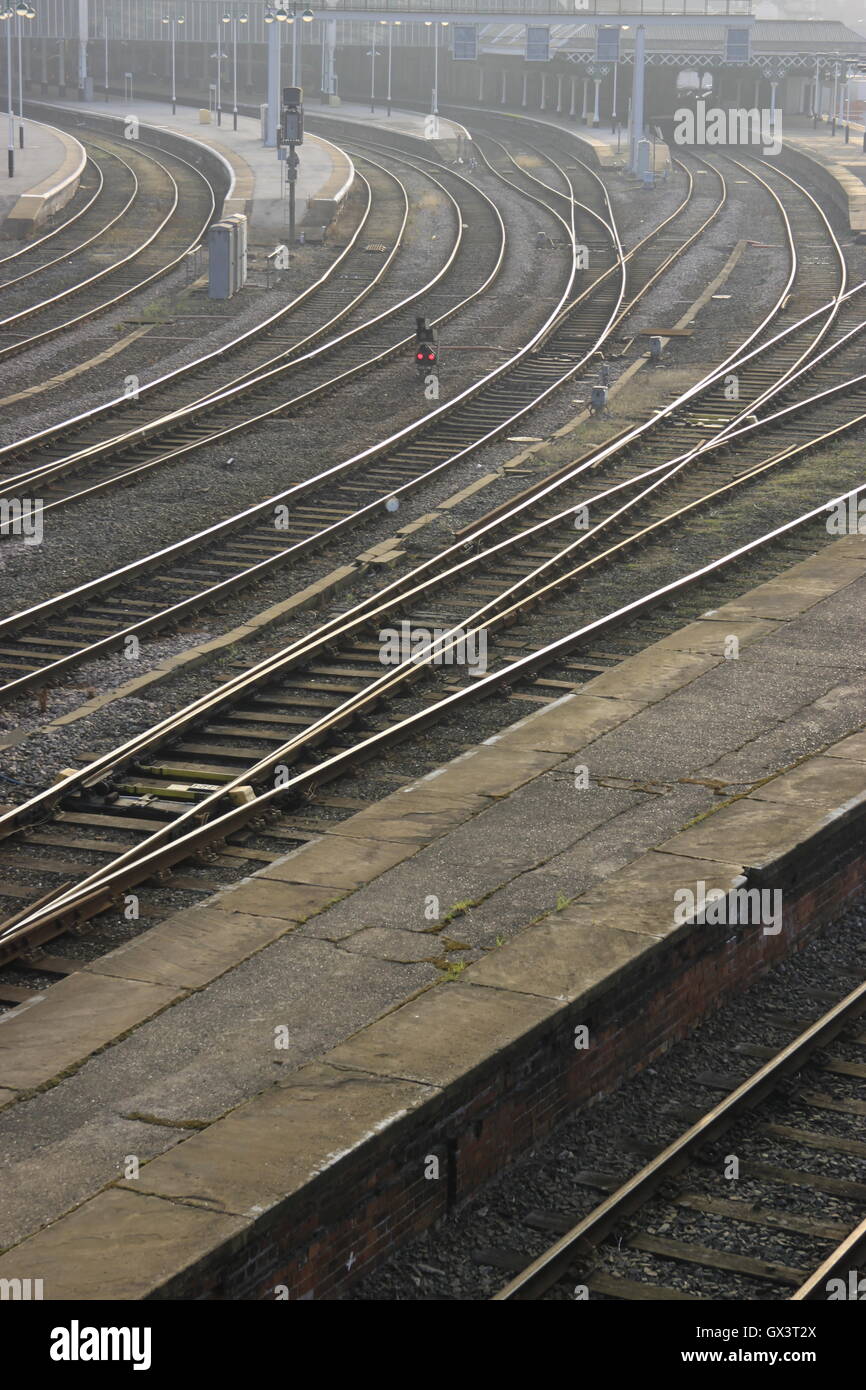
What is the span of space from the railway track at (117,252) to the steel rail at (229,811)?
47.4 ft

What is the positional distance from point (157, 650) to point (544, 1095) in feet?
24.6

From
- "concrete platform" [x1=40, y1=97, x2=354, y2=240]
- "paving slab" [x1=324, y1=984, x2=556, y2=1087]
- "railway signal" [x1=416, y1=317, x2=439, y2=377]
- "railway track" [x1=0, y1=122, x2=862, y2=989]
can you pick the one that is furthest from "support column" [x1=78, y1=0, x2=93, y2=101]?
"paving slab" [x1=324, y1=984, x2=556, y2=1087]

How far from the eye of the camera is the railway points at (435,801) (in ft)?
26.2

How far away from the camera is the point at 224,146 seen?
50156 millimetres

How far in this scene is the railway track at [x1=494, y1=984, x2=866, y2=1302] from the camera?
25.8 ft

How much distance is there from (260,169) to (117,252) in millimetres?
10763

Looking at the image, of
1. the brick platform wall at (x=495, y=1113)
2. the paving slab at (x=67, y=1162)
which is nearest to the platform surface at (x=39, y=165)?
the brick platform wall at (x=495, y=1113)

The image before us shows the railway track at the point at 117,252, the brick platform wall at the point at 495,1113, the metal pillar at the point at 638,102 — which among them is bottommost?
the brick platform wall at the point at 495,1113

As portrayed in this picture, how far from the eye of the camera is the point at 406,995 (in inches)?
368

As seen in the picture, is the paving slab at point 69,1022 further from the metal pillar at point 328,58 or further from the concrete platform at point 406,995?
the metal pillar at point 328,58

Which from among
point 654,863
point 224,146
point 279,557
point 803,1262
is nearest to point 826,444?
point 279,557

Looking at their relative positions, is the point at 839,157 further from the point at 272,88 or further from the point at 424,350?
the point at 424,350

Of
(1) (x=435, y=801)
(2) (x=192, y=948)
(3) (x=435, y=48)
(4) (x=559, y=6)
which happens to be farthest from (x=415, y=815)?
(4) (x=559, y=6)

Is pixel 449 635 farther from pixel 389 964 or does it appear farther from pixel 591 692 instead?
pixel 389 964
